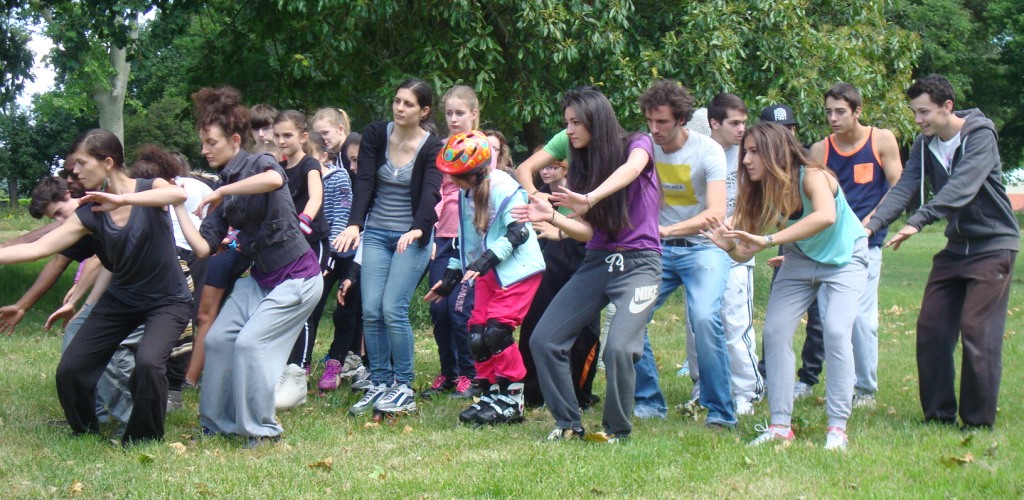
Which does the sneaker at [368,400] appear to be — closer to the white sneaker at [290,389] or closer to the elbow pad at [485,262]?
the white sneaker at [290,389]

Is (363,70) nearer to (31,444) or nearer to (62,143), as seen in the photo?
(31,444)

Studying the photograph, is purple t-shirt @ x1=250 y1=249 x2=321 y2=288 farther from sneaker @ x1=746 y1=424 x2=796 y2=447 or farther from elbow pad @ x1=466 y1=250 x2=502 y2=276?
sneaker @ x1=746 y1=424 x2=796 y2=447

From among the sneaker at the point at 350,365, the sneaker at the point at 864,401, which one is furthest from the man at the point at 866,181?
the sneaker at the point at 350,365

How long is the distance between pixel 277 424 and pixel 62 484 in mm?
1343

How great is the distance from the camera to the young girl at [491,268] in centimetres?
640

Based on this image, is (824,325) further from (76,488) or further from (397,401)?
(76,488)

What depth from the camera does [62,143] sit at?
53.2 meters

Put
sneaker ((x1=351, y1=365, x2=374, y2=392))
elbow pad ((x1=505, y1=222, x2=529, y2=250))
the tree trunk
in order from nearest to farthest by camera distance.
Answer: elbow pad ((x1=505, y1=222, x2=529, y2=250)), sneaker ((x1=351, y1=365, x2=374, y2=392)), the tree trunk

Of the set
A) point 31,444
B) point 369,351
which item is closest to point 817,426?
point 369,351

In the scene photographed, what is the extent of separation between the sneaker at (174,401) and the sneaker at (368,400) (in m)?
1.18

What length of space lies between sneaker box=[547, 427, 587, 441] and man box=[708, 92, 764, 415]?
1382 millimetres

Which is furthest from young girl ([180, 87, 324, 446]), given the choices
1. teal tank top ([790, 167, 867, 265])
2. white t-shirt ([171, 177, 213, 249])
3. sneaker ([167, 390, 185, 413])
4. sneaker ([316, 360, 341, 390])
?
teal tank top ([790, 167, 867, 265])

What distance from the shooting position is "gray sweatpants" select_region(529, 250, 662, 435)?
228 inches

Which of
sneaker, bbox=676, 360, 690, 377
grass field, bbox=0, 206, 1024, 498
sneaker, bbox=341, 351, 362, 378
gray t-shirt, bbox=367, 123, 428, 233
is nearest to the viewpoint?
grass field, bbox=0, 206, 1024, 498
